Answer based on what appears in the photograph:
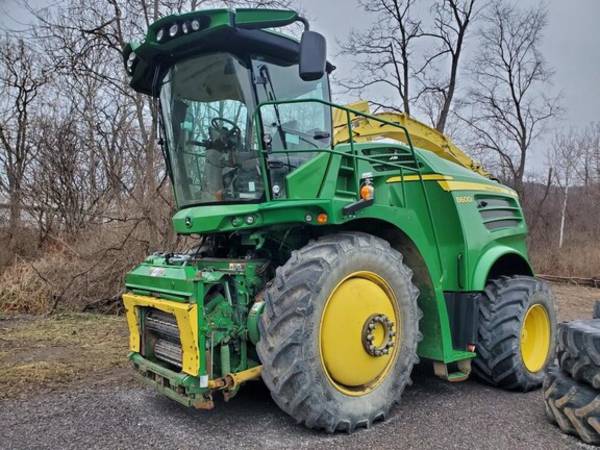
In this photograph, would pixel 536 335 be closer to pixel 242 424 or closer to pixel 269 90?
pixel 242 424

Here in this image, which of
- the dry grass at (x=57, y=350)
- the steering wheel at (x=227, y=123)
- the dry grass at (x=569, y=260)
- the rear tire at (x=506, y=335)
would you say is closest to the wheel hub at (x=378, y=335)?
the rear tire at (x=506, y=335)

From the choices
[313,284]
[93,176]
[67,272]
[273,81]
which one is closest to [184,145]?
[273,81]

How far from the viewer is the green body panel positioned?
3.60 m

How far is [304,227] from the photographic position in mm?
4098

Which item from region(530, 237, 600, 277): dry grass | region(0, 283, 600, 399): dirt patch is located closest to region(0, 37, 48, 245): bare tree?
region(0, 283, 600, 399): dirt patch

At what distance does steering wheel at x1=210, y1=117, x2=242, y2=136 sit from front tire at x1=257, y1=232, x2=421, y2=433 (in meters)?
1.11

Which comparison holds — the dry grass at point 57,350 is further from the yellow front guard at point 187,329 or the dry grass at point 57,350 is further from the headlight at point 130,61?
the headlight at point 130,61

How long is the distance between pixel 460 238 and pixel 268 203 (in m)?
1.98

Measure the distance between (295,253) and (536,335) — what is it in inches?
131

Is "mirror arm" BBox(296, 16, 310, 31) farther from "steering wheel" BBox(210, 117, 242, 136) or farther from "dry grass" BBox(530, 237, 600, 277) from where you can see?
"dry grass" BBox(530, 237, 600, 277)

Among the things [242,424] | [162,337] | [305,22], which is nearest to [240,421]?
[242,424]

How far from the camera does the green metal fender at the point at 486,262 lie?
4645mm

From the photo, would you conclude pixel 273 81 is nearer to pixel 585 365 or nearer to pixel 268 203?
pixel 268 203

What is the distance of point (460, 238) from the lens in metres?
4.66
